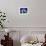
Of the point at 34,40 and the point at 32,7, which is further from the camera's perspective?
the point at 32,7

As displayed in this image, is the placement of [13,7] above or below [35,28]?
above

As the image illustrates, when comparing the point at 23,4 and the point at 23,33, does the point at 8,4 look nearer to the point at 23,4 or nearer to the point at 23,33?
the point at 23,4

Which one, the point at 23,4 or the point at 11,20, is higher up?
the point at 23,4

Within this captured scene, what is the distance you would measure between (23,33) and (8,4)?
3.00 feet

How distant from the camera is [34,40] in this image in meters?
3.55

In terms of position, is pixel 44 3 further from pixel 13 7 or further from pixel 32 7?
pixel 13 7

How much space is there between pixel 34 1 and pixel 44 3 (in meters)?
0.28

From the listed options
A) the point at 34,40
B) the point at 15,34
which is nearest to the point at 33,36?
the point at 34,40

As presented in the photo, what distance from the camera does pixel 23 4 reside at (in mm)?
3801

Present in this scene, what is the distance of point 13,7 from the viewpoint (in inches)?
150

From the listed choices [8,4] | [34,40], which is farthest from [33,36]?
[8,4]

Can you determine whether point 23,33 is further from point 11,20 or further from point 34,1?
point 34,1

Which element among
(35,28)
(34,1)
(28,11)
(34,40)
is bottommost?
(34,40)

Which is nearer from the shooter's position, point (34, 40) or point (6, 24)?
point (34, 40)
